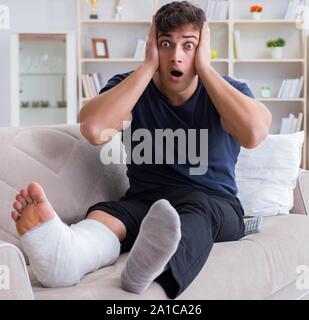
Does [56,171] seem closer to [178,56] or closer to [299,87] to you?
[178,56]

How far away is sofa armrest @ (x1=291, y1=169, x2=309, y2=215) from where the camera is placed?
212 centimetres

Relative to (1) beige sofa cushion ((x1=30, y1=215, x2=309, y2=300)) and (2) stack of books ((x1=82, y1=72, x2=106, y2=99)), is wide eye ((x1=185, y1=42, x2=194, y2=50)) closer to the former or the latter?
(1) beige sofa cushion ((x1=30, y1=215, x2=309, y2=300))

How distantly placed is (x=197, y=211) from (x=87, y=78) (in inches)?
145

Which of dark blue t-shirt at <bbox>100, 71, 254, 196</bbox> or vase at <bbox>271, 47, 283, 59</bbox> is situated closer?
dark blue t-shirt at <bbox>100, 71, 254, 196</bbox>

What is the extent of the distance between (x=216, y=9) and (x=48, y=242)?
4052 mm

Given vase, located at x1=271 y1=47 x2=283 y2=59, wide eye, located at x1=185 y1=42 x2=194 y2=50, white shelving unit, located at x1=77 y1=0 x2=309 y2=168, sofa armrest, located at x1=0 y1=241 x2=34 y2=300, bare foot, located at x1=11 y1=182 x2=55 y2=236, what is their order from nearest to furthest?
sofa armrest, located at x1=0 y1=241 x2=34 y2=300 < bare foot, located at x1=11 y1=182 x2=55 y2=236 < wide eye, located at x1=185 y1=42 x2=194 y2=50 < vase, located at x1=271 y1=47 x2=283 y2=59 < white shelving unit, located at x1=77 y1=0 x2=309 y2=168

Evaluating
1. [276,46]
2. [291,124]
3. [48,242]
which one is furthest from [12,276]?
[276,46]

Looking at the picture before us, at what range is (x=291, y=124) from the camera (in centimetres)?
493

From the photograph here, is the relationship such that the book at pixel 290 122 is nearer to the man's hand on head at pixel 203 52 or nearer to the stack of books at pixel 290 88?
the stack of books at pixel 290 88

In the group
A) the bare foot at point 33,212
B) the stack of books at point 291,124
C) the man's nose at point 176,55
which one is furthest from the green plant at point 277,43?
the bare foot at point 33,212

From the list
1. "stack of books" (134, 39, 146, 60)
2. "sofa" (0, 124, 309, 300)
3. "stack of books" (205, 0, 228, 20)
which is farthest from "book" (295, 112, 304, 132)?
"sofa" (0, 124, 309, 300)

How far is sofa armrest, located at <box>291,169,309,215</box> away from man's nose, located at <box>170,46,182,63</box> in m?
0.76

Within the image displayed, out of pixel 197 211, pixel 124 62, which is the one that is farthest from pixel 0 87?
pixel 197 211

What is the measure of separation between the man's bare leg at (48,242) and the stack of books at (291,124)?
12.6ft
